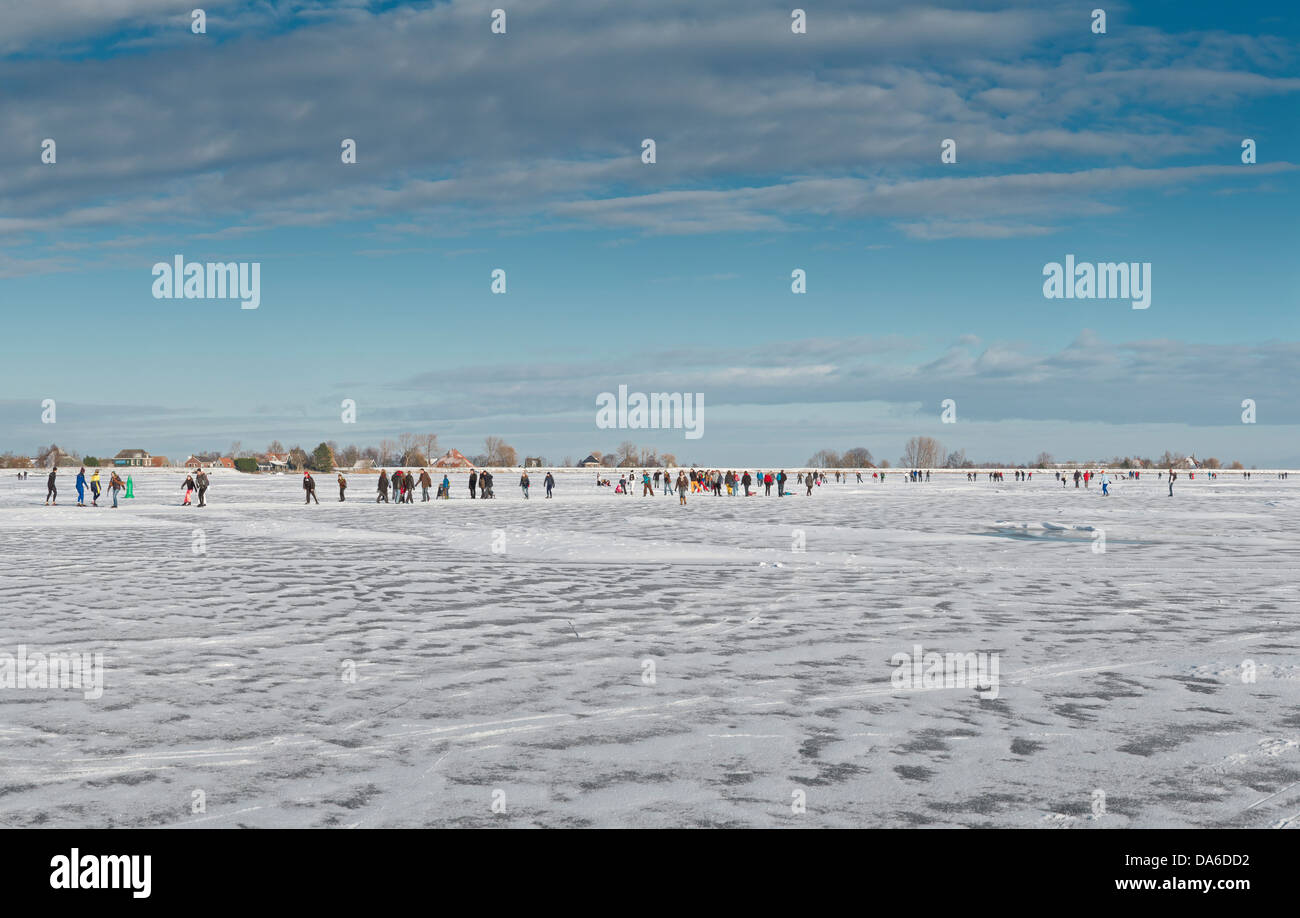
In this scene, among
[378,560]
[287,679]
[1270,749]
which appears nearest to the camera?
[1270,749]

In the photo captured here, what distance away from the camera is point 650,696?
23.4 feet

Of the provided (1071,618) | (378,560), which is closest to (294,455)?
(378,560)

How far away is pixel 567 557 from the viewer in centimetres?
1800

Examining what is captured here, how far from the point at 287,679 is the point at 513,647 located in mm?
2106

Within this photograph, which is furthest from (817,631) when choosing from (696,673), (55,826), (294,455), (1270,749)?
(294,455)

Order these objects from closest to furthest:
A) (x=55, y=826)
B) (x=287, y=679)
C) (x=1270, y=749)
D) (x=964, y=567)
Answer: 1. (x=55, y=826)
2. (x=1270, y=749)
3. (x=287, y=679)
4. (x=964, y=567)

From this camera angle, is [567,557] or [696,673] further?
[567,557]

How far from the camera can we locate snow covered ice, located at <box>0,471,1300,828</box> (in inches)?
191

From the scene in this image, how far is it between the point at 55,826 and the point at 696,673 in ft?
15.1

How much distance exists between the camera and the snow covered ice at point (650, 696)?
485 centimetres
